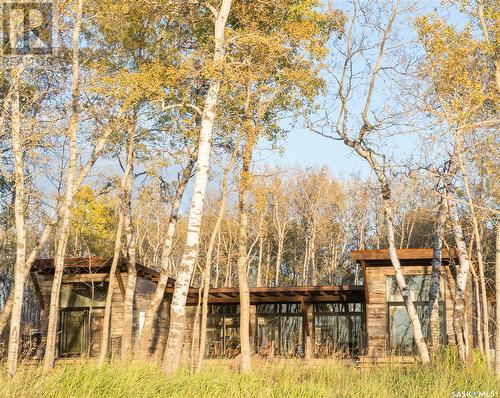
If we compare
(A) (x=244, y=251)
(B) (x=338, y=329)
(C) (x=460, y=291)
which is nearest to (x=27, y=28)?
(A) (x=244, y=251)

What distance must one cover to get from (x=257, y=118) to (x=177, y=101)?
2262mm

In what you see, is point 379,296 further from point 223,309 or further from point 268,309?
point 223,309

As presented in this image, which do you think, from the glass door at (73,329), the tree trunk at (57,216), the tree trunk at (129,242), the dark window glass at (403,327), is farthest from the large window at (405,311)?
the glass door at (73,329)

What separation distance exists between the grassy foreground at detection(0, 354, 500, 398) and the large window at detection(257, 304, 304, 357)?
15.3 metres

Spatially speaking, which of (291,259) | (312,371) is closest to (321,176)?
(291,259)

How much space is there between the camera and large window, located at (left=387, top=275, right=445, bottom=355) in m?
22.3

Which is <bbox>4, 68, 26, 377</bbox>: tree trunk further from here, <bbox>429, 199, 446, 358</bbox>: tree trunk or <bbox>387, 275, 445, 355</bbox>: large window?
<bbox>387, 275, 445, 355</bbox>: large window

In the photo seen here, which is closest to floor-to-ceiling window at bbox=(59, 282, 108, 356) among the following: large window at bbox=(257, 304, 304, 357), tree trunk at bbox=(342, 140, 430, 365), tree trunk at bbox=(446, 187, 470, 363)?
large window at bbox=(257, 304, 304, 357)

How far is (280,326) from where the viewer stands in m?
28.4

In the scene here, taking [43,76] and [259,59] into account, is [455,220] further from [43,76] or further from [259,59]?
[43,76]

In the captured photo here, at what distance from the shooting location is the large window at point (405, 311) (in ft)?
73.1

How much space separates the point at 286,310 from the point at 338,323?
7.98 ft

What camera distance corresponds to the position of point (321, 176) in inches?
1609

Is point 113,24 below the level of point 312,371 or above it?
above
